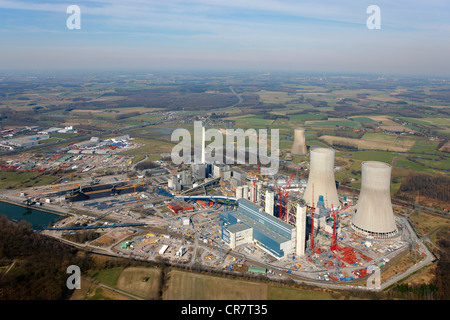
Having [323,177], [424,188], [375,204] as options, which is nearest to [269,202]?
[323,177]

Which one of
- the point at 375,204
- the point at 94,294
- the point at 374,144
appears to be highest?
the point at 374,144

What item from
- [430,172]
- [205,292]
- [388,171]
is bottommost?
[205,292]

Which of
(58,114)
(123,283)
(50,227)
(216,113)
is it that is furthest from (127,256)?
(58,114)

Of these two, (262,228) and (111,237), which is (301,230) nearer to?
(262,228)

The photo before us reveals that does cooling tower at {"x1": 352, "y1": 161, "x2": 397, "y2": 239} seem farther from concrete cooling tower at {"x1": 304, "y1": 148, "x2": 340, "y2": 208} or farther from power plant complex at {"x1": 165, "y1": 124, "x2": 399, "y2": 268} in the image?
concrete cooling tower at {"x1": 304, "y1": 148, "x2": 340, "y2": 208}

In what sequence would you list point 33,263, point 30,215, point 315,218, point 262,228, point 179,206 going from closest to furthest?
point 33,263 → point 262,228 → point 315,218 → point 30,215 → point 179,206

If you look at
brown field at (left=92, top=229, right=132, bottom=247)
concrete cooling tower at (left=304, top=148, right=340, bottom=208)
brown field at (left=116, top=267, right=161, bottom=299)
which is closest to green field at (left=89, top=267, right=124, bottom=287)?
brown field at (left=116, top=267, right=161, bottom=299)

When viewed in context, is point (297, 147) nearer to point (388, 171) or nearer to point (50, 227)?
point (388, 171)

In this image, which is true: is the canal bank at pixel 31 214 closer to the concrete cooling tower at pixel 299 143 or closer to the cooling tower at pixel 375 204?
the cooling tower at pixel 375 204
